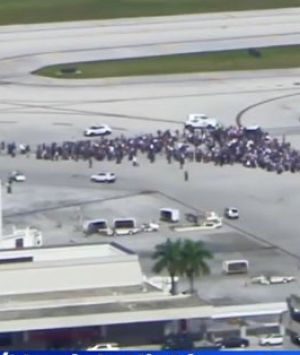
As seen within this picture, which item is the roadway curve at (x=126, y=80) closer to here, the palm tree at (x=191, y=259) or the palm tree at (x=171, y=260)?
the palm tree at (x=171, y=260)

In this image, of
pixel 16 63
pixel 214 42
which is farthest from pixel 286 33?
pixel 16 63

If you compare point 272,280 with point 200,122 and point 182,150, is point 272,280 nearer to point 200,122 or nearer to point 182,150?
point 182,150

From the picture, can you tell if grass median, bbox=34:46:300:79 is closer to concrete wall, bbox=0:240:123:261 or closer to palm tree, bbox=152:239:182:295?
palm tree, bbox=152:239:182:295

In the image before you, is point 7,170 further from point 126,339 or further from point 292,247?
point 126,339

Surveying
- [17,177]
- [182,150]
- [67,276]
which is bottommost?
[67,276]

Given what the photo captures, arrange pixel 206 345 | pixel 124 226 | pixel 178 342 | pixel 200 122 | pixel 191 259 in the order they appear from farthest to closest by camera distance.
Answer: pixel 200 122
pixel 124 226
pixel 191 259
pixel 206 345
pixel 178 342

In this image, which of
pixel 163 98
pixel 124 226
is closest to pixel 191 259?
pixel 124 226
